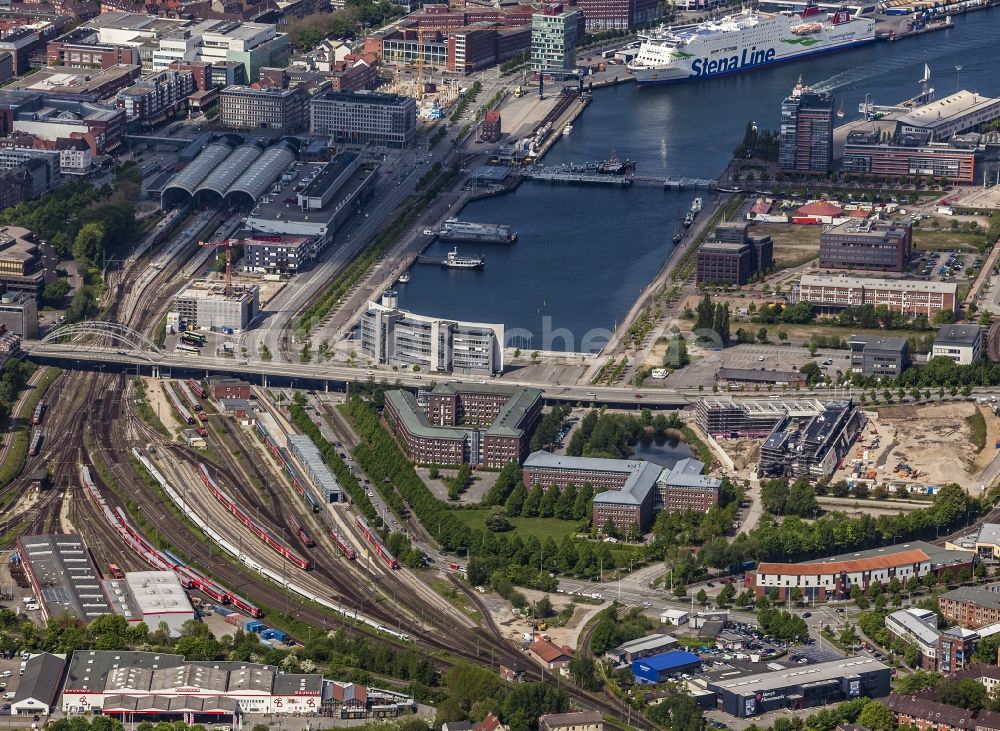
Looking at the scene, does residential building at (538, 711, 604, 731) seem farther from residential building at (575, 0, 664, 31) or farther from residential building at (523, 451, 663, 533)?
residential building at (575, 0, 664, 31)

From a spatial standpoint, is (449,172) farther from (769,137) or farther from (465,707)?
(465,707)

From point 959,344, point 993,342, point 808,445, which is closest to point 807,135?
point 993,342

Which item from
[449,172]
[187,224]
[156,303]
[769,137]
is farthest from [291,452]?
[769,137]

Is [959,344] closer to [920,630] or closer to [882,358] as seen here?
[882,358]

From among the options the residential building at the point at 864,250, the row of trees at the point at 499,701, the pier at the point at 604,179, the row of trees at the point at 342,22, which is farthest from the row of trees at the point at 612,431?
the row of trees at the point at 342,22

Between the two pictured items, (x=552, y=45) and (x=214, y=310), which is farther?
(x=552, y=45)

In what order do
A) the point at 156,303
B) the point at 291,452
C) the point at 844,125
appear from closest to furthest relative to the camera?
1. the point at 291,452
2. the point at 156,303
3. the point at 844,125

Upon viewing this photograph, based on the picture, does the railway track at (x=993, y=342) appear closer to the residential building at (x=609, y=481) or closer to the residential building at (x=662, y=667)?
the residential building at (x=609, y=481)
